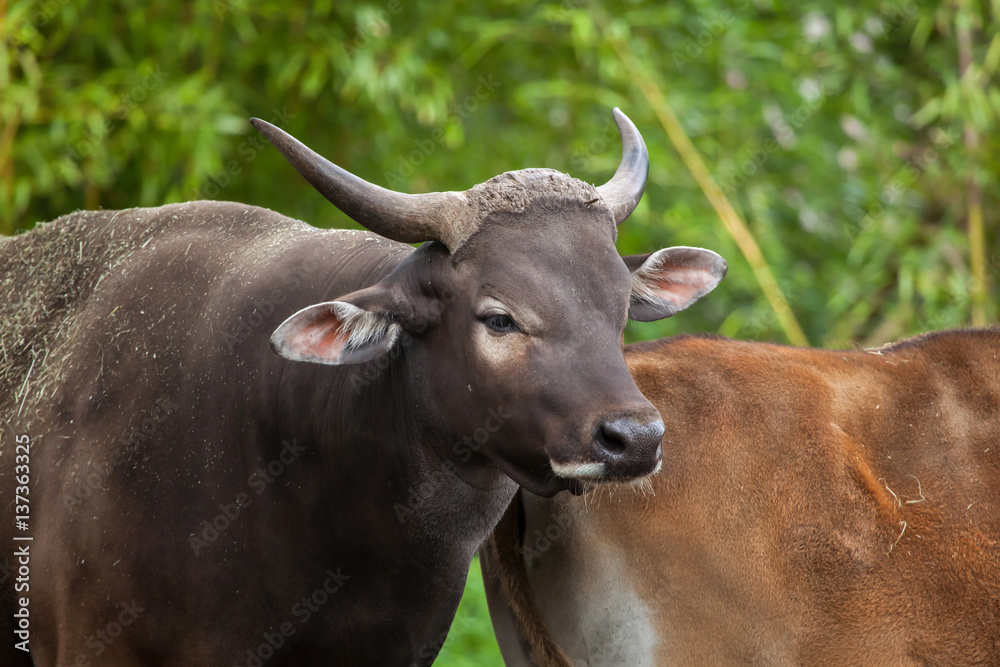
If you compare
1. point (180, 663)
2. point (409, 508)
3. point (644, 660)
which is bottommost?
point (644, 660)

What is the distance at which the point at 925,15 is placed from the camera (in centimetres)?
777

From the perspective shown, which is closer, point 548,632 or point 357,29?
point 548,632

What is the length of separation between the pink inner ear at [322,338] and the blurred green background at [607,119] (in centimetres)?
304

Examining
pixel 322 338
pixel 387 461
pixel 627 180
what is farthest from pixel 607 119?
pixel 322 338

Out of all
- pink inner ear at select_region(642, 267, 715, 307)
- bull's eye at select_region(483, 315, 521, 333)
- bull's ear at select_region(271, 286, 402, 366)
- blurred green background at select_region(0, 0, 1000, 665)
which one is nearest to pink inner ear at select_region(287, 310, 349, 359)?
bull's ear at select_region(271, 286, 402, 366)

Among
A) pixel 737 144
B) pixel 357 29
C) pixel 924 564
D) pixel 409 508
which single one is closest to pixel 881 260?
pixel 737 144

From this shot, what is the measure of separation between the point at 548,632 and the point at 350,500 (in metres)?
0.81

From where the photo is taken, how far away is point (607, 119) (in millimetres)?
7633

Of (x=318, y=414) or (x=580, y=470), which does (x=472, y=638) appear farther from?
(x=580, y=470)

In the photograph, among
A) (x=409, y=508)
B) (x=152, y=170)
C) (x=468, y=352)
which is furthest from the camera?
(x=152, y=170)

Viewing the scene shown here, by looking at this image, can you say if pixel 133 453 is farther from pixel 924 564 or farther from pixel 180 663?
pixel 924 564

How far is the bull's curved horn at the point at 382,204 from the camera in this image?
2904 mm

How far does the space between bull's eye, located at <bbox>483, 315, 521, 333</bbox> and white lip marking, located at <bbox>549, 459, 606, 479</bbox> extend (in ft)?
1.25

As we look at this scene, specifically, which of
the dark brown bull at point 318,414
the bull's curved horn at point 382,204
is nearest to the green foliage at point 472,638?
the dark brown bull at point 318,414
